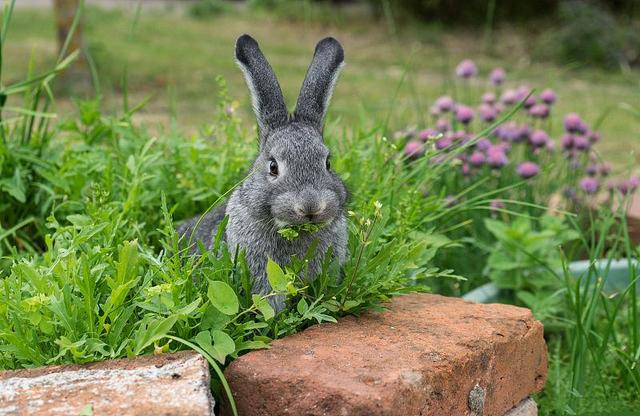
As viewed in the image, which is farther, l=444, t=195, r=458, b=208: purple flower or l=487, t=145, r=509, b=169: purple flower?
l=487, t=145, r=509, b=169: purple flower

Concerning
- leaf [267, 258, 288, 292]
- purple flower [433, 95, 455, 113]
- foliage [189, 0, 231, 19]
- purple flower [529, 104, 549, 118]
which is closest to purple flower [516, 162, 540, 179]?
purple flower [529, 104, 549, 118]

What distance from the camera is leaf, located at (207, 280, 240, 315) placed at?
2.85 metres

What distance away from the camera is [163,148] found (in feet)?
14.5

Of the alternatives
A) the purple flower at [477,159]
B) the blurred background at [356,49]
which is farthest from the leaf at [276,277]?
the blurred background at [356,49]

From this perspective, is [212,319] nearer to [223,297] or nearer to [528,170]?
[223,297]

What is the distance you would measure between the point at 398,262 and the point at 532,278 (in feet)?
4.41

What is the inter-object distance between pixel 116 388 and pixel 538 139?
292 cm

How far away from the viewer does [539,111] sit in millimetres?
5031

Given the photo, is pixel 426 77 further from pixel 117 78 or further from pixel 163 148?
pixel 163 148

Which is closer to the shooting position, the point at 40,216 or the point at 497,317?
the point at 497,317

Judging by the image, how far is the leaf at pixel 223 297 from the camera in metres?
2.85

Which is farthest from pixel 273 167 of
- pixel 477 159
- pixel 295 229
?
pixel 477 159

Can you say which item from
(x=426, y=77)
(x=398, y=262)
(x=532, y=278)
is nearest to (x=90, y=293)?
(x=398, y=262)

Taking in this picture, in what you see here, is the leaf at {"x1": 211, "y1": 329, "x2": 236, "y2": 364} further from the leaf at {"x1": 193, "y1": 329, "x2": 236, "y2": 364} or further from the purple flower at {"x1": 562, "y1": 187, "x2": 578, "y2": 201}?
the purple flower at {"x1": 562, "y1": 187, "x2": 578, "y2": 201}
